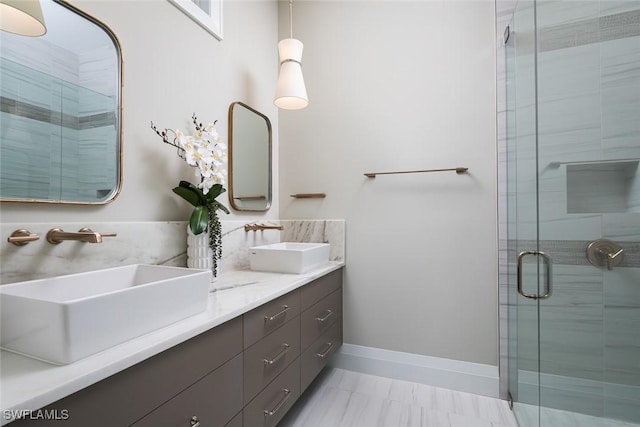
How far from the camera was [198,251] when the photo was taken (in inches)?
58.4

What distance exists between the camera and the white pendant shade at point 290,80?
6.48 feet

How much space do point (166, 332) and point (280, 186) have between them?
1.72 m

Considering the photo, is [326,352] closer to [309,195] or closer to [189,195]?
[309,195]

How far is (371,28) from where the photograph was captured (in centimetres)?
224

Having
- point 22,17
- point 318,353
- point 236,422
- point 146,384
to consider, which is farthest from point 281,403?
point 22,17

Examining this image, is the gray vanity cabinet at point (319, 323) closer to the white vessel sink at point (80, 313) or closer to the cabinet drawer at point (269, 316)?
the cabinet drawer at point (269, 316)

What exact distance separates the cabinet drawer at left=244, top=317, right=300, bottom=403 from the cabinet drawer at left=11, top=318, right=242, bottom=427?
6.3 inches

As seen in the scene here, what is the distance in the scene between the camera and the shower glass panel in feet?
4.05

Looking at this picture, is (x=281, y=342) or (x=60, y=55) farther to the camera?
(x=281, y=342)

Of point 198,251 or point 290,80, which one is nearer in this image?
point 198,251

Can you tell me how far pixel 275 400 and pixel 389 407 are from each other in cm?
82

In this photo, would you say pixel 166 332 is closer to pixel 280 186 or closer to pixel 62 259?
pixel 62 259

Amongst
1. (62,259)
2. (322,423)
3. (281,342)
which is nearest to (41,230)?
(62,259)

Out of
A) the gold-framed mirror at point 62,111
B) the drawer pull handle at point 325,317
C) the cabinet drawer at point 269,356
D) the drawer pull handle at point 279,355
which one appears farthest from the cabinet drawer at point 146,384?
the drawer pull handle at point 325,317
